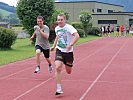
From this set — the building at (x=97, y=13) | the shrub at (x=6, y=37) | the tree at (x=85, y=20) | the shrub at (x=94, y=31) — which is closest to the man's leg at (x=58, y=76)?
the shrub at (x=6, y=37)

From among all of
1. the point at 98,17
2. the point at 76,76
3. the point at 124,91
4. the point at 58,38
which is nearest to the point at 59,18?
the point at 58,38

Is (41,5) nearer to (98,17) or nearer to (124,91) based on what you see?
(124,91)

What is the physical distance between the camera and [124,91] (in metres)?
9.38

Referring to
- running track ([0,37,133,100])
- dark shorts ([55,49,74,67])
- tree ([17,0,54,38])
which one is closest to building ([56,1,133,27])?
tree ([17,0,54,38])

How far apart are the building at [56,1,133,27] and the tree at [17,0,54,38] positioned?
5443cm

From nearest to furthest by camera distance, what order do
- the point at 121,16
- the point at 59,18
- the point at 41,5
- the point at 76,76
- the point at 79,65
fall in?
1. the point at 59,18
2. the point at 76,76
3. the point at 79,65
4. the point at 41,5
5. the point at 121,16

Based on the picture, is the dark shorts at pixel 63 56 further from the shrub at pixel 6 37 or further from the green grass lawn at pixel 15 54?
the shrub at pixel 6 37

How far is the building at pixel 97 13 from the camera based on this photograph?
84438 millimetres

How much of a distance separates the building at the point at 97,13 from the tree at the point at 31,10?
5443cm

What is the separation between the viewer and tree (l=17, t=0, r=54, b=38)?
29.2 metres

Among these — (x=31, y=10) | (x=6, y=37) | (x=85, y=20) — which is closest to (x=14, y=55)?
(x=6, y=37)

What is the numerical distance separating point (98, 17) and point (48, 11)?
55.8 meters

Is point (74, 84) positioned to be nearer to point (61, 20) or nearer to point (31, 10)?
point (61, 20)

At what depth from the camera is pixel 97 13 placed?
87188 mm
